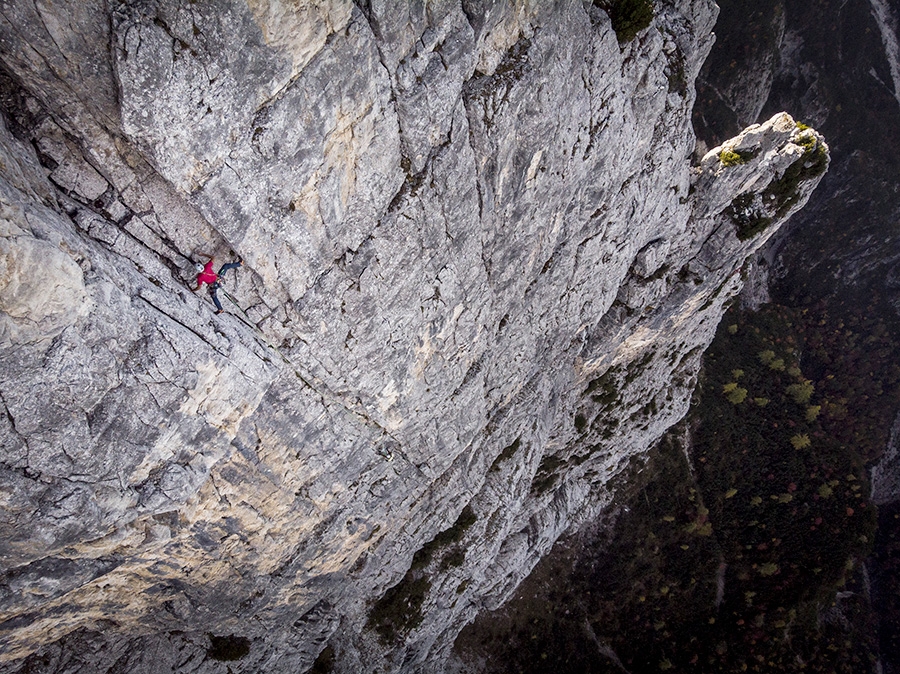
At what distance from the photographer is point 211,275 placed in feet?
47.3

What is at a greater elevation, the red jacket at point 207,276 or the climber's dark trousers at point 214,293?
the red jacket at point 207,276

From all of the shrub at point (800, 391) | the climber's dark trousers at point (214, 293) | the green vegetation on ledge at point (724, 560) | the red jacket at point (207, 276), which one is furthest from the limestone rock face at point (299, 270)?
the shrub at point (800, 391)

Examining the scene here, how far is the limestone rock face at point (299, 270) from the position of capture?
11320 millimetres

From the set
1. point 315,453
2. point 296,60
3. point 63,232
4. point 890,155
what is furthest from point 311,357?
point 890,155

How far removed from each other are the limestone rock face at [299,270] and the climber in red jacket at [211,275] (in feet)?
1.31

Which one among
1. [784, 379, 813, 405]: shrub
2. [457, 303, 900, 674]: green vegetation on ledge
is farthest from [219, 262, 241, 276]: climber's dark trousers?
[784, 379, 813, 405]: shrub

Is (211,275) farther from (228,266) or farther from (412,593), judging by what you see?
(412,593)

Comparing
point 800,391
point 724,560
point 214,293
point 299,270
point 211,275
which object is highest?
point 211,275

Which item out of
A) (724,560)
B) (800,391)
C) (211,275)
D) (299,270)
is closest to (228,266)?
(211,275)

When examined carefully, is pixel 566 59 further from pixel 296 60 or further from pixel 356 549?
pixel 356 549

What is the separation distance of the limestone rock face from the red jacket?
0.51 metres

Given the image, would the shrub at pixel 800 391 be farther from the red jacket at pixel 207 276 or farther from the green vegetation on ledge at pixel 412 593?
the red jacket at pixel 207 276

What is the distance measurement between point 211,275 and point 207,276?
4.8 inches

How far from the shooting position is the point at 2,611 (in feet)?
47.9
